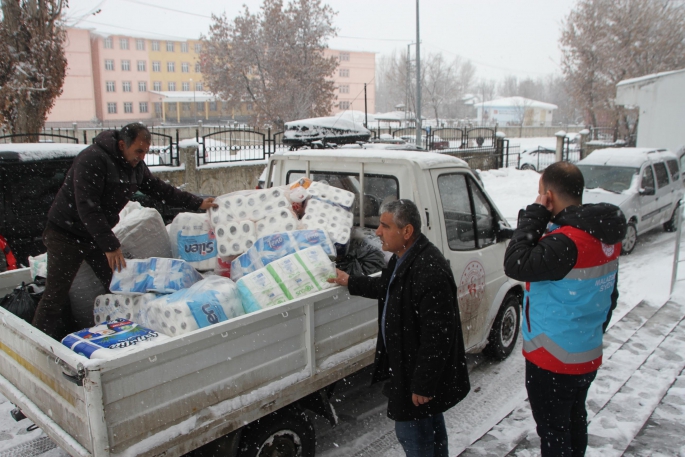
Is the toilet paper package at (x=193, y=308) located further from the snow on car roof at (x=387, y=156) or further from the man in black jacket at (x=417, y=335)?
the snow on car roof at (x=387, y=156)

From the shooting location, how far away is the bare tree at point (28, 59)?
35.5 feet

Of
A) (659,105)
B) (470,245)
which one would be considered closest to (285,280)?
(470,245)

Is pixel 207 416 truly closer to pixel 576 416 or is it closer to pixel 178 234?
pixel 178 234

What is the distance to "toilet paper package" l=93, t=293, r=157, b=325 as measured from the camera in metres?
3.10

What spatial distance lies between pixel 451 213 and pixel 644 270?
18.9 feet

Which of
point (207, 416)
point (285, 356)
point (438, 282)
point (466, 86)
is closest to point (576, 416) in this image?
point (438, 282)

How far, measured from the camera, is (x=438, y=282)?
2500mm

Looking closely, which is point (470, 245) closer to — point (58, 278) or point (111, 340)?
point (111, 340)

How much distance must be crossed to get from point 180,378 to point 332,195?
2010mm

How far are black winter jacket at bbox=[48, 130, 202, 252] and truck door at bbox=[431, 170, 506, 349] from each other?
2315 millimetres

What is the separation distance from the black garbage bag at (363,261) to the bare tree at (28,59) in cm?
1009

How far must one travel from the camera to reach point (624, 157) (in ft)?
34.8

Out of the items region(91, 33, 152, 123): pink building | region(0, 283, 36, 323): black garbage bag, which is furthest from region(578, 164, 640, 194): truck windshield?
region(91, 33, 152, 123): pink building

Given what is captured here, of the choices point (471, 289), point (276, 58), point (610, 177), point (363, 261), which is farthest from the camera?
point (276, 58)
